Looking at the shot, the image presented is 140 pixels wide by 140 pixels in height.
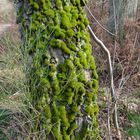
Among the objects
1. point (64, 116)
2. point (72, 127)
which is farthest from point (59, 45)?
point (72, 127)

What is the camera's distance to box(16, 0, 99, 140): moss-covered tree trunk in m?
3.56

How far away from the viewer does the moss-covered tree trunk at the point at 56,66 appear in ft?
11.7

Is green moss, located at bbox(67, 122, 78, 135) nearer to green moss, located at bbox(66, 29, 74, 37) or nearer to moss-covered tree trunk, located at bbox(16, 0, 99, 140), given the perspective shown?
moss-covered tree trunk, located at bbox(16, 0, 99, 140)

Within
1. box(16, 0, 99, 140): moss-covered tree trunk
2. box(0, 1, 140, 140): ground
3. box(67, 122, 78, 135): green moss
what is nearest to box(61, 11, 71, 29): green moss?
box(16, 0, 99, 140): moss-covered tree trunk

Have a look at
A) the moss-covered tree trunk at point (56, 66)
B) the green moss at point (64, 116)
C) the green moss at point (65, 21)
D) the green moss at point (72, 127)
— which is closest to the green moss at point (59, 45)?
the moss-covered tree trunk at point (56, 66)

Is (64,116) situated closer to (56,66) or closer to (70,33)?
(56,66)

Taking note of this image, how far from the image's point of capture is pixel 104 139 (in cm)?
427

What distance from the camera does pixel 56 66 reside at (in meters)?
3.59

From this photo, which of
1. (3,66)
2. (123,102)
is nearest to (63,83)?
(3,66)

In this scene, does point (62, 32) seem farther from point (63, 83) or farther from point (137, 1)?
point (137, 1)

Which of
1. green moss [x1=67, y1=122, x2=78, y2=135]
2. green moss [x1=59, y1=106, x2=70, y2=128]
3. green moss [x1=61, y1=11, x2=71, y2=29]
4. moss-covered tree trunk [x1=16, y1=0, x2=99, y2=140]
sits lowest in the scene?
green moss [x1=67, y1=122, x2=78, y2=135]

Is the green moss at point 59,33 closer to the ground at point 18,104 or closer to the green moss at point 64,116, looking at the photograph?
the ground at point 18,104

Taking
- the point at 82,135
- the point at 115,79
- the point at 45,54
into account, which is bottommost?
the point at 115,79

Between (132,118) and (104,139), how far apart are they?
79 centimetres
